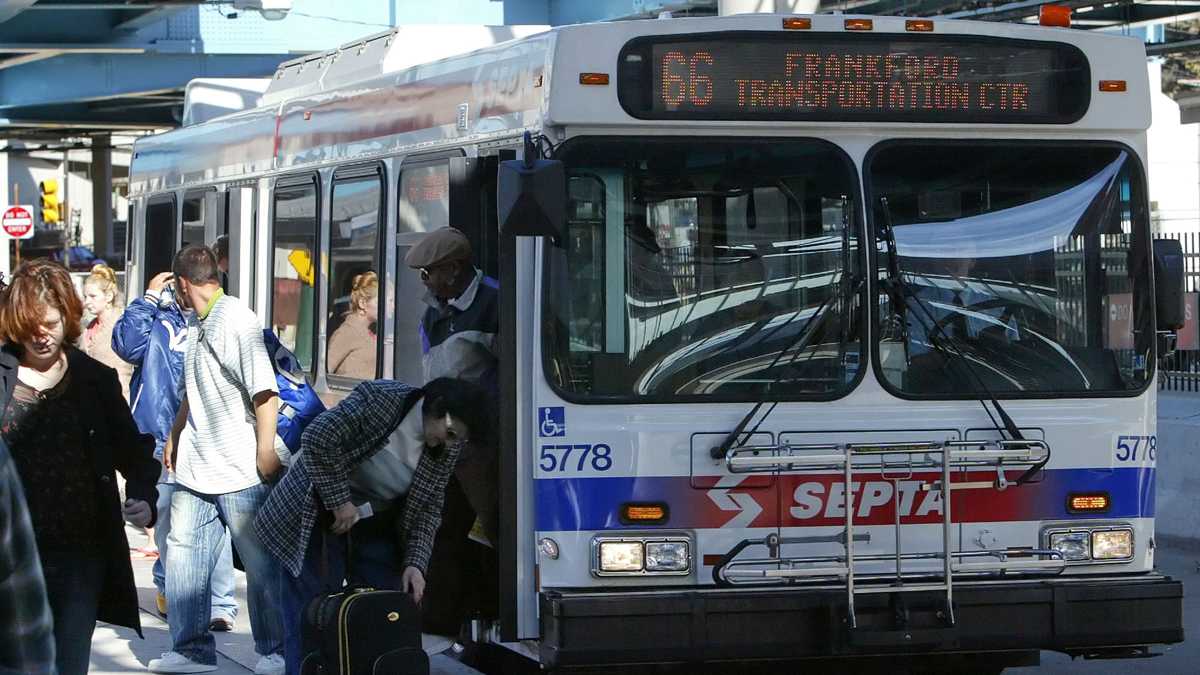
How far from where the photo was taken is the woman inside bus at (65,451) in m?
5.91

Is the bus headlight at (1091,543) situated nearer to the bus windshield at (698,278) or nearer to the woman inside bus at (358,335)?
the bus windshield at (698,278)

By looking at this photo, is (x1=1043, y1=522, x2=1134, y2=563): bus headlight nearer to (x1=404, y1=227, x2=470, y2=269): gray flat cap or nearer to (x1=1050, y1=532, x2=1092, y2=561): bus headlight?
(x1=1050, y1=532, x2=1092, y2=561): bus headlight

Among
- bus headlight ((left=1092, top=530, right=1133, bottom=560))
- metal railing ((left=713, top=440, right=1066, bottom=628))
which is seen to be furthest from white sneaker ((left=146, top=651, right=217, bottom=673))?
bus headlight ((left=1092, top=530, right=1133, bottom=560))

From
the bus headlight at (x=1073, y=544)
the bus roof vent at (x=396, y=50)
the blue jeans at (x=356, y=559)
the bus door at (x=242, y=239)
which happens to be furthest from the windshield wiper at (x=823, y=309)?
the bus door at (x=242, y=239)

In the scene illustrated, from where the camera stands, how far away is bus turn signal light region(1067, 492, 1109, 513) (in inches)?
277

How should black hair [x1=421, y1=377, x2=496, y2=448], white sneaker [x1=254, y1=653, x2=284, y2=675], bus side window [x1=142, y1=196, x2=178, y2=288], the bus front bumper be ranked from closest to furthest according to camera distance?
1. the bus front bumper
2. black hair [x1=421, y1=377, x2=496, y2=448]
3. white sneaker [x1=254, y1=653, x2=284, y2=675]
4. bus side window [x1=142, y1=196, x2=178, y2=288]

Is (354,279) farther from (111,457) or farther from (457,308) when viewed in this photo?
(111,457)

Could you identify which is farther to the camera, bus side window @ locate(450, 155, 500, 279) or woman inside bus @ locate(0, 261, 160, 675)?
bus side window @ locate(450, 155, 500, 279)

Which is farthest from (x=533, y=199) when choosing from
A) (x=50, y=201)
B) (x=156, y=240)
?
(x=50, y=201)

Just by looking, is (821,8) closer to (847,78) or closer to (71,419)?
A: (847,78)

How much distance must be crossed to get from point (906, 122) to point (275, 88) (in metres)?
5.50

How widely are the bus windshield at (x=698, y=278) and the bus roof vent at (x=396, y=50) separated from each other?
287 cm

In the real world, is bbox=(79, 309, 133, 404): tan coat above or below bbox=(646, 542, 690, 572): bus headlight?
above

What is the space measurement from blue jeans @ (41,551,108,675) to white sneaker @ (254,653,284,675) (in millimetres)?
2296
